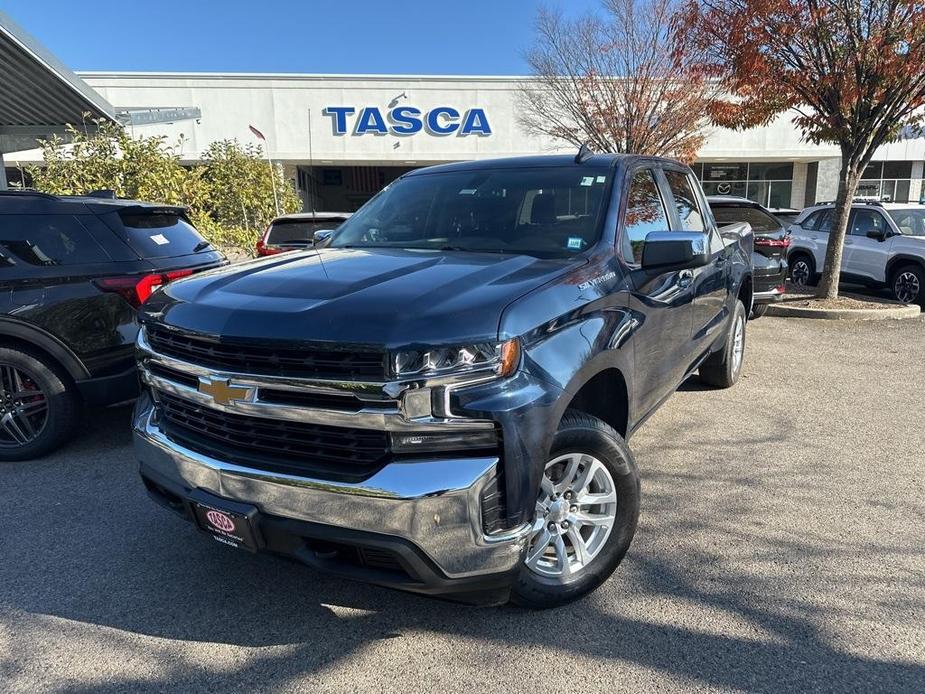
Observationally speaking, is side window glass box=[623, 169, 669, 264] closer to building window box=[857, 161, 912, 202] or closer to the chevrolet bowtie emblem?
the chevrolet bowtie emblem

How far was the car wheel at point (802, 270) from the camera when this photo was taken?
12.3 meters

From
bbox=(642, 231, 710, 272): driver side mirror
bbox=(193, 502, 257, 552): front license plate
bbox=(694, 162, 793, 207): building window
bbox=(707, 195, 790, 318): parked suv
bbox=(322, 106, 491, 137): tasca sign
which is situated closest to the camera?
bbox=(193, 502, 257, 552): front license plate

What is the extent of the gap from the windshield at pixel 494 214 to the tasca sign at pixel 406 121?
24857 mm

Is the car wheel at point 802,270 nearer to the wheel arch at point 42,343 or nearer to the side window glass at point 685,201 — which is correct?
the side window glass at point 685,201

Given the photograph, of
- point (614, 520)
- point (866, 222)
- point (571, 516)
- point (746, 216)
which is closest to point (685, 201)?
point (614, 520)

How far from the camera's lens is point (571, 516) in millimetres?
2787

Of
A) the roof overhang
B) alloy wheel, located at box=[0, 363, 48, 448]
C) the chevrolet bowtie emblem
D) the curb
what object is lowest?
the curb

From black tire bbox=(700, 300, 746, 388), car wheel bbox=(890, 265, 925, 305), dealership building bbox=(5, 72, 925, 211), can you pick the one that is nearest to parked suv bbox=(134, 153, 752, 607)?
black tire bbox=(700, 300, 746, 388)

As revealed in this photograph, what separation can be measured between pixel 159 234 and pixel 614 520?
3.97 meters

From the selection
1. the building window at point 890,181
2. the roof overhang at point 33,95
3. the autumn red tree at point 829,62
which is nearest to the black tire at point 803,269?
the autumn red tree at point 829,62

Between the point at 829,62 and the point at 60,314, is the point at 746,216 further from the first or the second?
the point at 60,314

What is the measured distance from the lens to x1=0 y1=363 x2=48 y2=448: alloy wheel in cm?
445

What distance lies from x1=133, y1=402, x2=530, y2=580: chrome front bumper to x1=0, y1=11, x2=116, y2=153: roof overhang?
32.4 ft

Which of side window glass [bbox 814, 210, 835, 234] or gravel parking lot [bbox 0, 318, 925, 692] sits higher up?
side window glass [bbox 814, 210, 835, 234]
